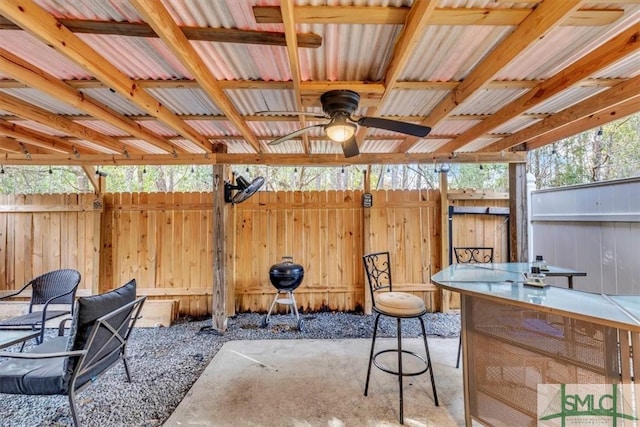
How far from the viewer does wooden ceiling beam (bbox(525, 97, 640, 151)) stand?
8.29 feet

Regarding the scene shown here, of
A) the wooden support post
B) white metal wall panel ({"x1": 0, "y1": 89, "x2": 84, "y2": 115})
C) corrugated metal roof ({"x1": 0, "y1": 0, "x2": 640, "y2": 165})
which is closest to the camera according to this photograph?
corrugated metal roof ({"x1": 0, "y1": 0, "x2": 640, "y2": 165})

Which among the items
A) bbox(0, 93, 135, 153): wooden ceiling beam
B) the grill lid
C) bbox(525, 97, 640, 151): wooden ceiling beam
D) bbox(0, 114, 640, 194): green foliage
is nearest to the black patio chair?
the grill lid

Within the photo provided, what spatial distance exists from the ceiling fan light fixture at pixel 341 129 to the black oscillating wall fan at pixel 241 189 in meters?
1.72

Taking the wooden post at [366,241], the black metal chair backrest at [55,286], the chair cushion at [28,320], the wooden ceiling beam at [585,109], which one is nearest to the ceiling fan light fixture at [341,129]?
the wooden post at [366,241]

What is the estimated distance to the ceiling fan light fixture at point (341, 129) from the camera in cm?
217

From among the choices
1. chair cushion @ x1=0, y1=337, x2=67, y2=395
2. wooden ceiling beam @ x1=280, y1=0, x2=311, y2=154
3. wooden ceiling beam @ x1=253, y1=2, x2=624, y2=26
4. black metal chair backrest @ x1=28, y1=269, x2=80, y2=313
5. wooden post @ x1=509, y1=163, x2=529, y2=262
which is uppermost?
wooden ceiling beam @ x1=253, y1=2, x2=624, y2=26

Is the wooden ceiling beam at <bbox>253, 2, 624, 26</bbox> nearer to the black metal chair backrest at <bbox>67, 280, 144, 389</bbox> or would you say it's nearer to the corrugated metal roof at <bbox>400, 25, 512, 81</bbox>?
the corrugated metal roof at <bbox>400, 25, 512, 81</bbox>

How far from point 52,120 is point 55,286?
6.39ft

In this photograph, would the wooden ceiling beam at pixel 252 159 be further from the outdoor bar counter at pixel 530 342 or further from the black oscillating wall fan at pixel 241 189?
the outdoor bar counter at pixel 530 342

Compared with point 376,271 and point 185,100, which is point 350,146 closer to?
point 376,271

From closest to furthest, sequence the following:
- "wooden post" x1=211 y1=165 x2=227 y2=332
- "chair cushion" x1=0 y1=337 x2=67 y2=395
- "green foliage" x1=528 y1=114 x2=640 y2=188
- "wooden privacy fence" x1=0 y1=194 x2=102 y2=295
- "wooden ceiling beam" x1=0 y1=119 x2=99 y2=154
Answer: "chair cushion" x1=0 y1=337 x2=67 y2=395
"wooden ceiling beam" x1=0 y1=119 x2=99 y2=154
"wooden post" x1=211 y1=165 x2=227 y2=332
"wooden privacy fence" x1=0 y1=194 x2=102 y2=295
"green foliage" x1=528 y1=114 x2=640 y2=188

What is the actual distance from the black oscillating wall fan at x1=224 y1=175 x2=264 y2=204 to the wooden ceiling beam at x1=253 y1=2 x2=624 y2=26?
2.34 m

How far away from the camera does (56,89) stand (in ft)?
6.93

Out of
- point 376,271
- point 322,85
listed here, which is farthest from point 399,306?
point 322,85
